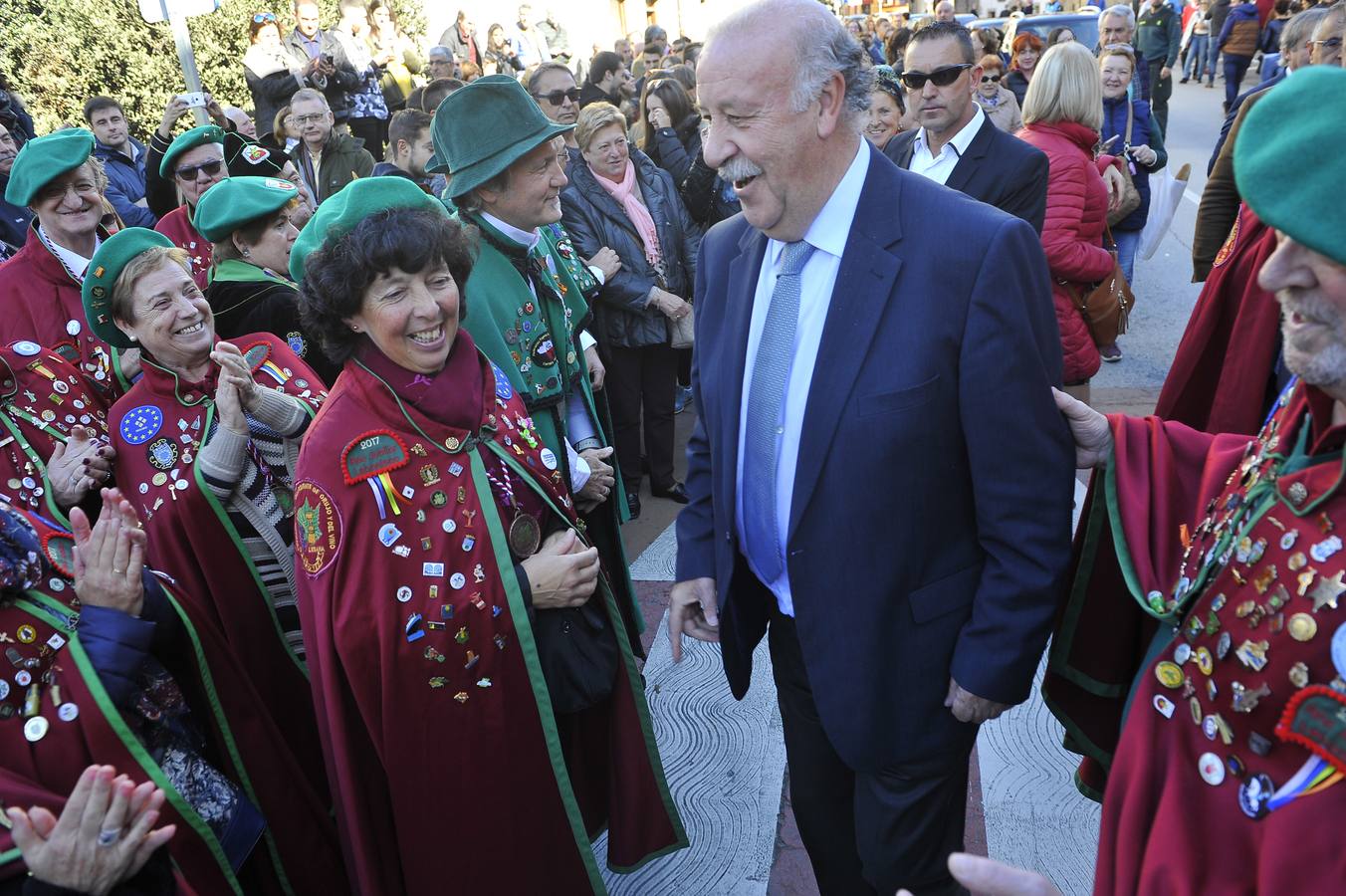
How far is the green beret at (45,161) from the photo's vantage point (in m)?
3.96

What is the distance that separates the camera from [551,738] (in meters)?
2.56

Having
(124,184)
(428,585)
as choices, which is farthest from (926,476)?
(124,184)

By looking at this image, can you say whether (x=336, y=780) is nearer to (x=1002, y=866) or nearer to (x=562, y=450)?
(x=562, y=450)

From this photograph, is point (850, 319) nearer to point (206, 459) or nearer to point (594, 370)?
point (206, 459)

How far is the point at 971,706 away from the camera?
200cm

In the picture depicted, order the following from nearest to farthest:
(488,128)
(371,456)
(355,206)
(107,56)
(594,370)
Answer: (371,456)
(355,206)
(488,128)
(594,370)
(107,56)

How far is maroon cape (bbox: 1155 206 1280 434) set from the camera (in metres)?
2.74

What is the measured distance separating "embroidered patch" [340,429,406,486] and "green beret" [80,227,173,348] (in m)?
1.26

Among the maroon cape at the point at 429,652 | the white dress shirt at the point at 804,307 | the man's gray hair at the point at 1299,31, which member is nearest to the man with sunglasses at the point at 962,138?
the man's gray hair at the point at 1299,31

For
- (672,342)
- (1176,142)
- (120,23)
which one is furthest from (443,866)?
(1176,142)

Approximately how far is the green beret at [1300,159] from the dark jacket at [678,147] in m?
5.18

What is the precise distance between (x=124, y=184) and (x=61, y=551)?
596 centimetres

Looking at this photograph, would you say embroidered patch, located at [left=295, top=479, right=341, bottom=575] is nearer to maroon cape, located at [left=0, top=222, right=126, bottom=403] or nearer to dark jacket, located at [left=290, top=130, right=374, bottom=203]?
maroon cape, located at [left=0, top=222, right=126, bottom=403]

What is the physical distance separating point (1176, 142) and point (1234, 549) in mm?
15086
